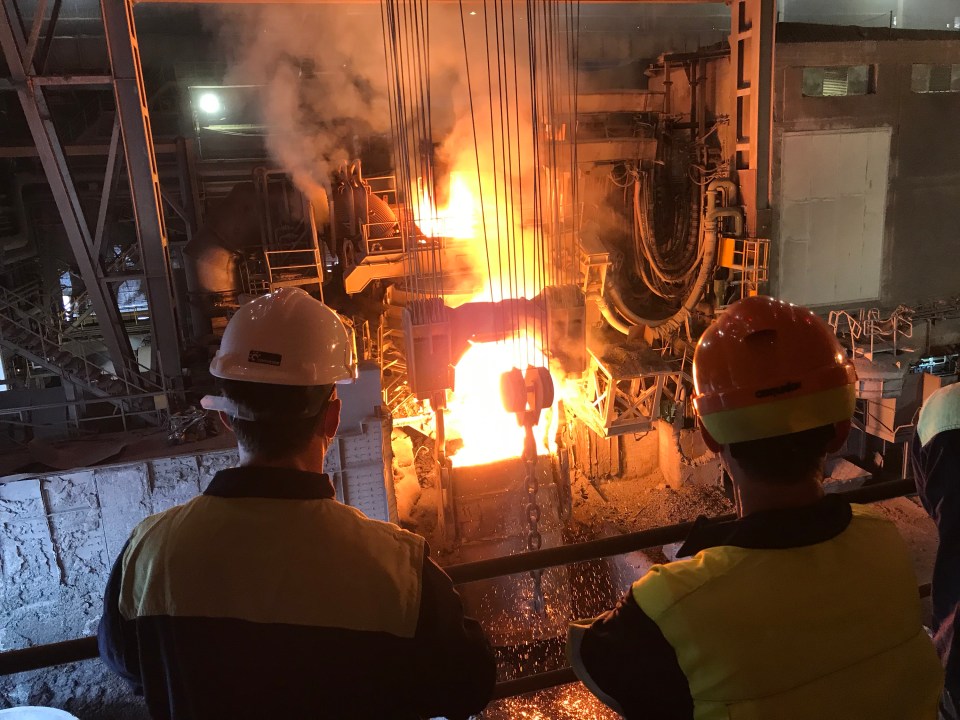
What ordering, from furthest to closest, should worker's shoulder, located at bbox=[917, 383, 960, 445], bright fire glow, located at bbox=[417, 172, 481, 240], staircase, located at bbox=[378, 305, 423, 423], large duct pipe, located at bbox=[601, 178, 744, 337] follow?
large duct pipe, located at bbox=[601, 178, 744, 337], bright fire glow, located at bbox=[417, 172, 481, 240], staircase, located at bbox=[378, 305, 423, 423], worker's shoulder, located at bbox=[917, 383, 960, 445]

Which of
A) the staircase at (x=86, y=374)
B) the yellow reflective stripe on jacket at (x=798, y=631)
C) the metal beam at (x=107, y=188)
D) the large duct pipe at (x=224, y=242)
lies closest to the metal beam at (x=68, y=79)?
the metal beam at (x=107, y=188)

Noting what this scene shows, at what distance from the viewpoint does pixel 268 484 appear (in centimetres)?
153

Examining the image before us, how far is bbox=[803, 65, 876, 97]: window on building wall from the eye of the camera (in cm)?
1307

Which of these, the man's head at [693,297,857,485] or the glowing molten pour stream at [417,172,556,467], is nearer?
the man's head at [693,297,857,485]

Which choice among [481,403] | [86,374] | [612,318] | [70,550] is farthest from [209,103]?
[70,550]

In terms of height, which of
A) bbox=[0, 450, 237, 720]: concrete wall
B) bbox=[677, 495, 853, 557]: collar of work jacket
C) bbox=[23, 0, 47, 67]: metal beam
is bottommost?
bbox=[0, 450, 237, 720]: concrete wall

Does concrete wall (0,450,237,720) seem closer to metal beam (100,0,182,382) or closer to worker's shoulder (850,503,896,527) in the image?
metal beam (100,0,182,382)

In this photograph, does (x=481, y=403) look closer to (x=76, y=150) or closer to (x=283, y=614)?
(x=76, y=150)

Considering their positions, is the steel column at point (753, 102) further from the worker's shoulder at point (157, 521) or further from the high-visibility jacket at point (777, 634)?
the worker's shoulder at point (157, 521)

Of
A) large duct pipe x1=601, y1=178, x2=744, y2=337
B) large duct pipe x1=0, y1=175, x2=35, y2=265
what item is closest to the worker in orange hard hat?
large duct pipe x1=601, y1=178, x2=744, y2=337

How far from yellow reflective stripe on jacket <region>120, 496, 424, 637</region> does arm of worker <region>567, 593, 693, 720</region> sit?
1.22 ft

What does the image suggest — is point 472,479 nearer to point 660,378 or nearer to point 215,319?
point 660,378

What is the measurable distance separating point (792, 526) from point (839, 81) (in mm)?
14285

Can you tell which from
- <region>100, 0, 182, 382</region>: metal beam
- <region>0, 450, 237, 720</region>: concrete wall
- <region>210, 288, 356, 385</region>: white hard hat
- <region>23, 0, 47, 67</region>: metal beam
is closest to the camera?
<region>210, 288, 356, 385</region>: white hard hat
